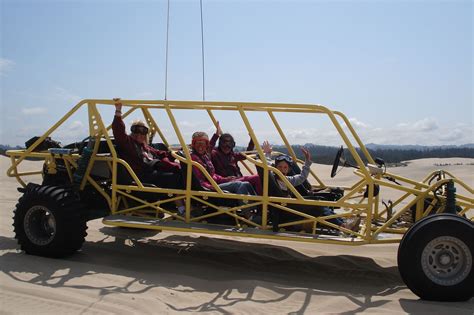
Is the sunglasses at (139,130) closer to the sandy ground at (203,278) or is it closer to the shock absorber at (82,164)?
the shock absorber at (82,164)

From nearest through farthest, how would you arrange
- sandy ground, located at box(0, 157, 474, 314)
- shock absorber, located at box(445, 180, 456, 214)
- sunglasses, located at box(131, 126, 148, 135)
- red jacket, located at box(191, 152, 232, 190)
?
sandy ground, located at box(0, 157, 474, 314)
shock absorber, located at box(445, 180, 456, 214)
red jacket, located at box(191, 152, 232, 190)
sunglasses, located at box(131, 126, 148, 135)

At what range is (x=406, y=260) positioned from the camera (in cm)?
484

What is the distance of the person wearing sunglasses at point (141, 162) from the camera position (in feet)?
20.6

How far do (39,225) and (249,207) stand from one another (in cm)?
271

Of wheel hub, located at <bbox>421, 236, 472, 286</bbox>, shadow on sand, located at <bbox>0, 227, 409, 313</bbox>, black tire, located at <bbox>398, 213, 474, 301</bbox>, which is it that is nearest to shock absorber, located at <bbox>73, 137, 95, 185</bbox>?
shadow on sand, located at <bbox>0, 227, 409, 313</bbox>

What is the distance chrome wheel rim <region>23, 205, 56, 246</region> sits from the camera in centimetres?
608

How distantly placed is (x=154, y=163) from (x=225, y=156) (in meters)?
1.11

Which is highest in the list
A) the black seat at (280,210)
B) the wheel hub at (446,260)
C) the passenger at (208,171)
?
the passenger at (208,171)

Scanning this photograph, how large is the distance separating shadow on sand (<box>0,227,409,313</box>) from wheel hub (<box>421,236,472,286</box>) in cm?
57

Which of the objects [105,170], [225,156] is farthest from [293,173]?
A: [105,170]

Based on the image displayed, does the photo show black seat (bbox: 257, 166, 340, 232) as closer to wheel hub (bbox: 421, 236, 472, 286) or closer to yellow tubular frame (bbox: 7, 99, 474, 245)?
yellow tubular frame (bbox: 7, 99, 474, 245)

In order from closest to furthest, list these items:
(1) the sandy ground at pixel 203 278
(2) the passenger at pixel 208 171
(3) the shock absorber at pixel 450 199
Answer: (1) the sandy ground at pixel 203 278
(3) the shock absorber at pixel 450 199
(2) the passenger at pixel 208 171

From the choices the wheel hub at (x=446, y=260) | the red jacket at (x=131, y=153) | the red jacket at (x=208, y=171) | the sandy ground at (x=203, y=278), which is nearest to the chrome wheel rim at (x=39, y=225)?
the sandy ground at (x=203, y=278)

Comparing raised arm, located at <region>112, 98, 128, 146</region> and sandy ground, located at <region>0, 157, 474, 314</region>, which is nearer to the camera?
sandy ground, located at <region>0, 157, 474, 314</region>
